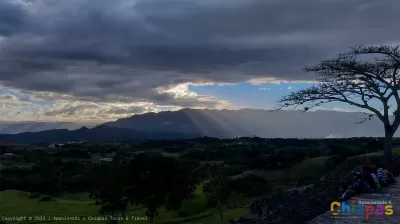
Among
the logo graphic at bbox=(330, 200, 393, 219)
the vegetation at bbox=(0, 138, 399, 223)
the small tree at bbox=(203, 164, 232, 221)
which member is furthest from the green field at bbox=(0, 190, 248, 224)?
the logo graphic at bbox=(330, 200, 393, 219)

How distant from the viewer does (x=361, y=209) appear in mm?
12438

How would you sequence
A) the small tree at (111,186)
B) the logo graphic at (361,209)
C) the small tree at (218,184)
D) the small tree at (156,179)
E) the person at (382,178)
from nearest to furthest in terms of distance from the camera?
1. the logo graphic at (361,209)
2. the person at (382,178)
3. the small tree at (156,179)
4. the small tree at (111,186)
5. the small tree at (218,184)

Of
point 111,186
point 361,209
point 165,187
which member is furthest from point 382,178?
point 111,186

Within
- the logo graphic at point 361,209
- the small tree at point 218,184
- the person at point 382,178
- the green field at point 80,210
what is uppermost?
the person at point 382,178

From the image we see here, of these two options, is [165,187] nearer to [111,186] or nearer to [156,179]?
[156,179]

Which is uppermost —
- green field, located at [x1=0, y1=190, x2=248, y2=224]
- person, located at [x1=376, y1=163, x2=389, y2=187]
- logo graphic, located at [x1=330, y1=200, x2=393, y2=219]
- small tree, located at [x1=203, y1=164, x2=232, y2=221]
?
person, located at [x1=376, y1=163, x2=389, y2=187]

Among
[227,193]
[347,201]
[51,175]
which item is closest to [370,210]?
[347,201]

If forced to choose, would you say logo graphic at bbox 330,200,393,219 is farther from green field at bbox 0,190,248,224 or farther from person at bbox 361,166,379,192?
green field at bbox 0,190,248,224

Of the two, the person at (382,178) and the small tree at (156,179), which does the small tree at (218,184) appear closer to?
the small tree at (156,179)

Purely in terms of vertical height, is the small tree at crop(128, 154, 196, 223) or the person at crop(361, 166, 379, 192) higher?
the person at crop(361, 166, 379, 192)

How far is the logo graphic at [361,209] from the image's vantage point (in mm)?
11906

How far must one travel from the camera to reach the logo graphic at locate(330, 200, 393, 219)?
11906mm

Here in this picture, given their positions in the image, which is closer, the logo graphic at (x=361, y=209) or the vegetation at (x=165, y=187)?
the logo graphic at (x=361, y=209)

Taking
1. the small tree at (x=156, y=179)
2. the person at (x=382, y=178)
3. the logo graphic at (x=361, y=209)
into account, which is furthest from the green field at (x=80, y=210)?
the logo graphic at (x=361, y=209)
